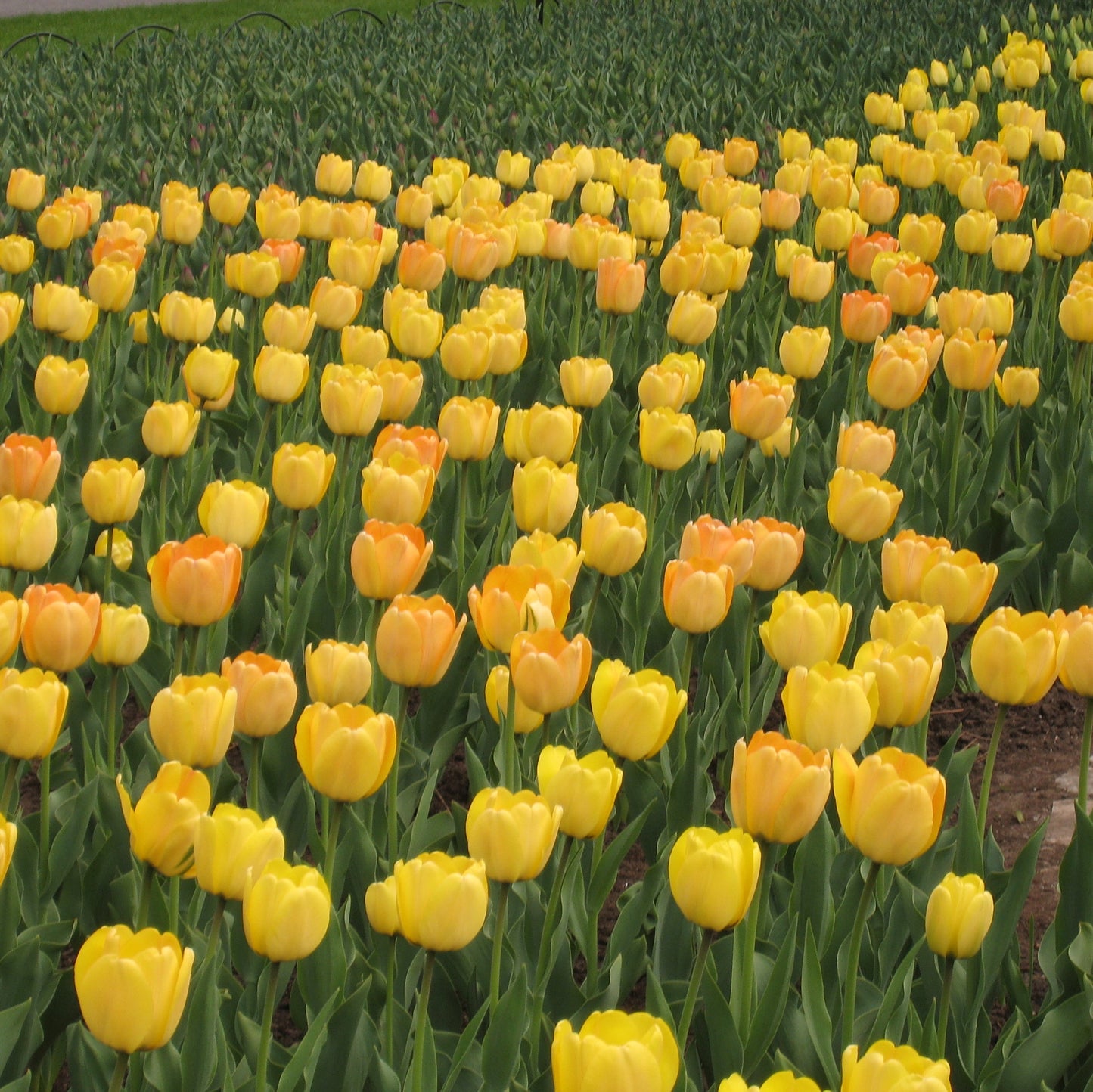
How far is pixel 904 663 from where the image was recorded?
5.50ft

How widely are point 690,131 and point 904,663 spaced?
227 inches

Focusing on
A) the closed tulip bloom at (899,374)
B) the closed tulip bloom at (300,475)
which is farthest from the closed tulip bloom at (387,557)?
the closed tulip bloom at (899,374)

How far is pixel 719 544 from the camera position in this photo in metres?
1.98

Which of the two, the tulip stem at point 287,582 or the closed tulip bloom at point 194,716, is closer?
the closed tulip bloom at point 194,716

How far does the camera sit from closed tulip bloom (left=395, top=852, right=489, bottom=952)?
4.30 ft

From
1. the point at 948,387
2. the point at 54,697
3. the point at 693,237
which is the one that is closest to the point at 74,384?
the point at 54,697

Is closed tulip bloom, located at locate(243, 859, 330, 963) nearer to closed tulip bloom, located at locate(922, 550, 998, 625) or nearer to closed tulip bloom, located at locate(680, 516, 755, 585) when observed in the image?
closed tulip bloom, located at locate(680, 516, 755, 585)

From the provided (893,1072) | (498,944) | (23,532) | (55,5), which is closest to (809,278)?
(23,532)

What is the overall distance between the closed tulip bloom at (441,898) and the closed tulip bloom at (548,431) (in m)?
1.17

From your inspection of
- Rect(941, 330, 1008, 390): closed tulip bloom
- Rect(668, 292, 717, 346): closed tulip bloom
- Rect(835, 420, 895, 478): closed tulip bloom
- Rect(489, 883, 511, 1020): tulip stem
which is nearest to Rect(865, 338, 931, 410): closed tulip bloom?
Rect(941, 330, 1008, 390): closed tulip bloom

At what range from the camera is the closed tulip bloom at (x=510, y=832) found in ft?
4.51

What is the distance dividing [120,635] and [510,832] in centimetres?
70

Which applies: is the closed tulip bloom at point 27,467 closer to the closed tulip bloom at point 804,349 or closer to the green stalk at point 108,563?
the green stalk at point 108,563

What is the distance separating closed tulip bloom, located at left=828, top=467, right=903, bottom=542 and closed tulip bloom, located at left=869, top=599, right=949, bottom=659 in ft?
1.16
